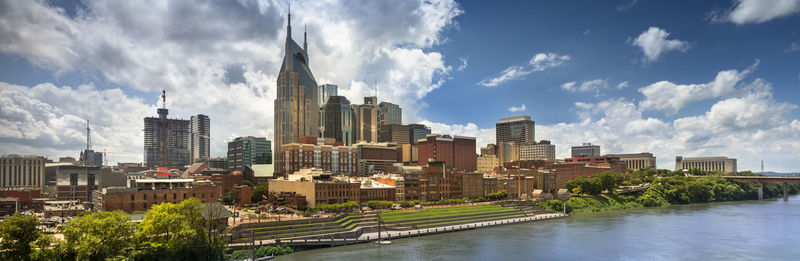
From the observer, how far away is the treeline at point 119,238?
54562 millimetres

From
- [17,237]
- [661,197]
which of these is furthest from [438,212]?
[661,197]

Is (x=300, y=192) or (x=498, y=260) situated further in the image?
(x=300, y=192)

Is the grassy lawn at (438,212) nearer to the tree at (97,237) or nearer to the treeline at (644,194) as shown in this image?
the treeline at (644,194)

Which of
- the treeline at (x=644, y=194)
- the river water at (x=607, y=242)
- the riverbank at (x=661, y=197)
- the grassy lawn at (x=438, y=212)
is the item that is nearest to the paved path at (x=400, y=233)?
the river water at (x=607, y=242)

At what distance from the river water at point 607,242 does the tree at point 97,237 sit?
73.6 feet

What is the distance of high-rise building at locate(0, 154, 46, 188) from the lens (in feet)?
561

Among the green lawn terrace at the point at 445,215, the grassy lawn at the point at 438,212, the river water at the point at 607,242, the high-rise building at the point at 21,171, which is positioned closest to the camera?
the river water at the point at 607,242

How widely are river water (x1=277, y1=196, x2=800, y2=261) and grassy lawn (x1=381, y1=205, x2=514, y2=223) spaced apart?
40.5ft

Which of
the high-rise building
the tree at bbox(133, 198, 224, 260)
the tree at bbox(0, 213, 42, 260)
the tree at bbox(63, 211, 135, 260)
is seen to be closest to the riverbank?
the tree at bbox(133, 198, 224, 260)

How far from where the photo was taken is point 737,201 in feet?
614

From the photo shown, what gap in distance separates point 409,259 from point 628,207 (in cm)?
11271

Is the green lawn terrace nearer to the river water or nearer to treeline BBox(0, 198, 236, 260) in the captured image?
the river water

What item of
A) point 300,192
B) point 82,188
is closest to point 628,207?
point 300,192

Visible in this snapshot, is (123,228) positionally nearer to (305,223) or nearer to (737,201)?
(305,223)
